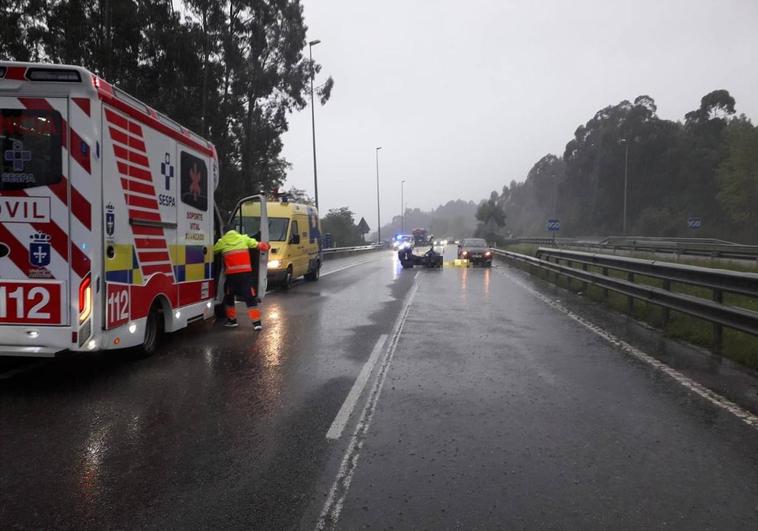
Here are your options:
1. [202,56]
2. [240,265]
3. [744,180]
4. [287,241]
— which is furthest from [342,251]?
[744,180]

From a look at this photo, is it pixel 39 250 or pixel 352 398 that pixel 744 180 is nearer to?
pixel 352 398

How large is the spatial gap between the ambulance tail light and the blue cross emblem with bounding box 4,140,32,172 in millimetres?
1221

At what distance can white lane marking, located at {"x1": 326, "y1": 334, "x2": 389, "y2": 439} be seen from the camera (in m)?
4.63

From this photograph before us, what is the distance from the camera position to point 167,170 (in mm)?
7148

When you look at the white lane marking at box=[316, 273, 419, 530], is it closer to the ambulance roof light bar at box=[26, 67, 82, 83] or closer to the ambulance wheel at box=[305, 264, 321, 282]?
the ambulance roof light bar at box=[26, 67, 82, 83]

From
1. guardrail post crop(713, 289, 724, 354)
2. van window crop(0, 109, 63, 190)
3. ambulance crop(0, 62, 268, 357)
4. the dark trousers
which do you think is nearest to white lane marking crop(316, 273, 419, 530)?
ambulance crop(0, 62, 268, 357)

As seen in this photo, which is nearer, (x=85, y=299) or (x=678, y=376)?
(x=85, y=299)

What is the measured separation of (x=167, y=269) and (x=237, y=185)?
27.3m

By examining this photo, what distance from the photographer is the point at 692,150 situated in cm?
7375

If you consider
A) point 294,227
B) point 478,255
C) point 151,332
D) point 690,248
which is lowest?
point 151,332

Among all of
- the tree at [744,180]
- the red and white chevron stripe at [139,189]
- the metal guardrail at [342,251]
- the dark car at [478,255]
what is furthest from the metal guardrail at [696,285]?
the tree at [744,180]

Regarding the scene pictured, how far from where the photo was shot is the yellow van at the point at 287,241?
15927mm

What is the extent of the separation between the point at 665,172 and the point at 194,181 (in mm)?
80370

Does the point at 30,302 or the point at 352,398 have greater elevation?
the point at 30,302
